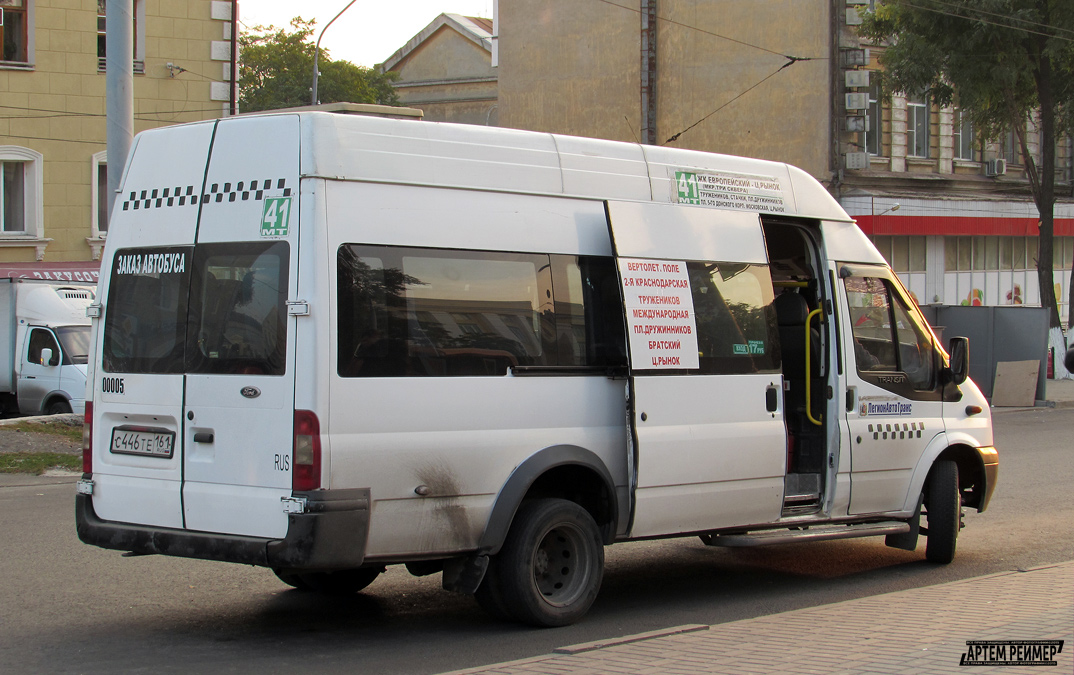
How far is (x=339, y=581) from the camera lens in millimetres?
7297

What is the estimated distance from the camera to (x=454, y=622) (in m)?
6.70

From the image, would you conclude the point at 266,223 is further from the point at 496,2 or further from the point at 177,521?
the point at 496,2

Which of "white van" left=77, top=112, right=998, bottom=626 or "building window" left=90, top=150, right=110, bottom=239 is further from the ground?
"building window" left=90, top=150, right=110, bottom=239

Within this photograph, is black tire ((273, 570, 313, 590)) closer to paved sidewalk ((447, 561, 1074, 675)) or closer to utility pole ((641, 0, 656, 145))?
paved sidewalk ((447, 561, 1074, 675))

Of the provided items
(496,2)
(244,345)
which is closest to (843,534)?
(244,345)

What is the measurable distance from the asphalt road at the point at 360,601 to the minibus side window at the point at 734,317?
4.81 feet

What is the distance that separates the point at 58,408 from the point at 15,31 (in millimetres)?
10549

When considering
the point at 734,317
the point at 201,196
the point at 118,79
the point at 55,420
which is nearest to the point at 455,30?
the point at 55,420

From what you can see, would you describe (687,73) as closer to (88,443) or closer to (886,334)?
(886,334)

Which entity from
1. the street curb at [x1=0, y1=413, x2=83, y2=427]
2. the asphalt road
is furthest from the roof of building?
the asphalt road

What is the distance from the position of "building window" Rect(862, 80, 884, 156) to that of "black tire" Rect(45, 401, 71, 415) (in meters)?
22.9

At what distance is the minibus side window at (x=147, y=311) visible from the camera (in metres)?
6.14

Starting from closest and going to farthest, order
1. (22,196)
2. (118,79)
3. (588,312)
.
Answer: (588,312)
(118,79)
(22,196)

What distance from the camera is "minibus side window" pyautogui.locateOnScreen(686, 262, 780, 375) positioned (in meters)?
7.18
